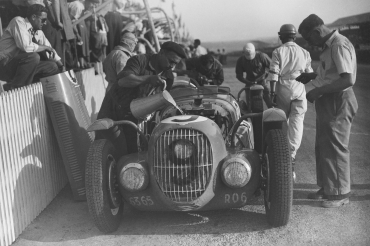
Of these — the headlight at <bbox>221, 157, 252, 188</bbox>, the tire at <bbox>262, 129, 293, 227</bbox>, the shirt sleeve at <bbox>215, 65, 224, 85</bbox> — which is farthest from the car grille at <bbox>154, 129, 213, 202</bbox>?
the shirt sleeve at <bbox>215, 65, 224, 85</bbox>

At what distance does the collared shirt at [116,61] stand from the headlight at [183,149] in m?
3.16

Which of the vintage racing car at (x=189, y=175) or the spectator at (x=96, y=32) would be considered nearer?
the vintage racing car at (x=189, y=175)

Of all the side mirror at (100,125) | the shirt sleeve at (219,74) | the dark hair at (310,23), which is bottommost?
the shirt sleeve at (219,74)

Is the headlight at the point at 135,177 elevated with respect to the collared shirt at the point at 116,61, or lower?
lower

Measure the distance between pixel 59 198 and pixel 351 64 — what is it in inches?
150

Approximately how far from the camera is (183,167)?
4.10m

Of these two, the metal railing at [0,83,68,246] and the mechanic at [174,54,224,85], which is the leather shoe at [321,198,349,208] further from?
the mechanic at [174,54,224,85]

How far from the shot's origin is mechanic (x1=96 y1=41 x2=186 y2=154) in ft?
16.9

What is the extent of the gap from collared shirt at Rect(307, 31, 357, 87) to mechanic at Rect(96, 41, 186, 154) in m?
1.58

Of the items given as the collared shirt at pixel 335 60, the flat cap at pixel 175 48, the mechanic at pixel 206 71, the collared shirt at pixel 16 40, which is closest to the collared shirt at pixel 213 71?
the mechanic at pixel 206 71

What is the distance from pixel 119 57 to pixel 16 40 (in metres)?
1.66

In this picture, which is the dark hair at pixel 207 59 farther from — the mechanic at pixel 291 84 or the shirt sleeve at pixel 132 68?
the shirt sleeve at pixel 132 68

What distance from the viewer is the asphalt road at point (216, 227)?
411 cm

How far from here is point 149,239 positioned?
4.23 m
